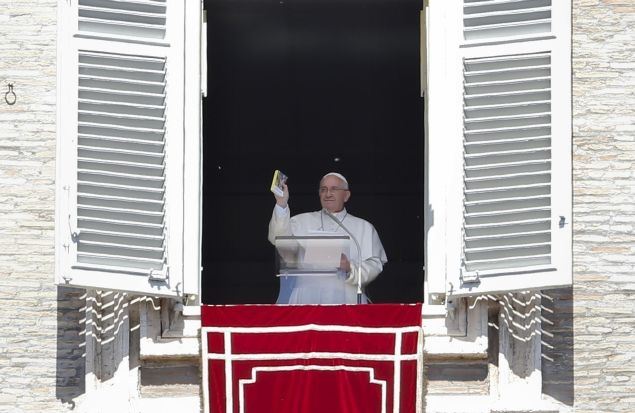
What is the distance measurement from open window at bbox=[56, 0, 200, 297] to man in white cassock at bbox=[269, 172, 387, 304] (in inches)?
42.8

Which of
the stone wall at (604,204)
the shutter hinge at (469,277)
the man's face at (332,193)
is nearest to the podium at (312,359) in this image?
the shutter hinge at (469,277)

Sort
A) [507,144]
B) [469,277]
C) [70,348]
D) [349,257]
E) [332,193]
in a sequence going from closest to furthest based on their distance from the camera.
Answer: [469,277], [507,144], [70,348], [349,257], [332,193]

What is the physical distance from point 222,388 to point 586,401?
1798 millimetres

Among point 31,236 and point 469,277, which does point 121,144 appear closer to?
point 31,236

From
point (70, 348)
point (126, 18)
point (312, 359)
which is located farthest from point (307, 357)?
point (126, 18)

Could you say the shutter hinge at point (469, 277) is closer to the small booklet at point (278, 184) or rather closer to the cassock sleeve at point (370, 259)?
the cassock sleeve at point (370, 259)

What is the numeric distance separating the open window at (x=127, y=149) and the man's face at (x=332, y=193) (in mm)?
1930

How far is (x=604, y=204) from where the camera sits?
1143cm

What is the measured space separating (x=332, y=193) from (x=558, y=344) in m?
1.96

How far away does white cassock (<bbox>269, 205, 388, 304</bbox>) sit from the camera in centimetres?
1173

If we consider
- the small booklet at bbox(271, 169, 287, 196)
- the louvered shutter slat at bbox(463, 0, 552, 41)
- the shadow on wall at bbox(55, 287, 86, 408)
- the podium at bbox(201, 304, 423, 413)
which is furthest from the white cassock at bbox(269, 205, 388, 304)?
the louvered shutter slat at bbox(463, 0, 552, 41)

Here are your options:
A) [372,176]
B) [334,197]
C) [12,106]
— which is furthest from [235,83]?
[12,106]

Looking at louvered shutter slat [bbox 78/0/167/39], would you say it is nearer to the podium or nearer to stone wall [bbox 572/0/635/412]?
the podium

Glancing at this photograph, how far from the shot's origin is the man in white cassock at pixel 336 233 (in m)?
11.7
